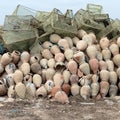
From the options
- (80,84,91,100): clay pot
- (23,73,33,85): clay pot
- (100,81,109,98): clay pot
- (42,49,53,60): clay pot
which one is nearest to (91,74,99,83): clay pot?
(100,81,109,98): clay pot

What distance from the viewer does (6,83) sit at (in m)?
7.50

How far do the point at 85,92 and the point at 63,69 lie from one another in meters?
0.67

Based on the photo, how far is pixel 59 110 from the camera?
630 centimetres

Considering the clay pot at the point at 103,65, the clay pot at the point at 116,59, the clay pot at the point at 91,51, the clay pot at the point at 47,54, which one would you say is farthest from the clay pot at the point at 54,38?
the clay pot at the point at 116,59

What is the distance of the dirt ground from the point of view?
5934 mm

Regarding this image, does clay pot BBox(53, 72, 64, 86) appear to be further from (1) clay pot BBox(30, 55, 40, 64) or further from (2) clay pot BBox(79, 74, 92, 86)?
(1) clay pot BBox(30, 55, 40, 64)

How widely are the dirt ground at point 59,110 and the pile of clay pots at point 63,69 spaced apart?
236 mm

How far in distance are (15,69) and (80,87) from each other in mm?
1279

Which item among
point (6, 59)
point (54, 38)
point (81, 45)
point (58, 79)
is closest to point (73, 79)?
point (58, 79)

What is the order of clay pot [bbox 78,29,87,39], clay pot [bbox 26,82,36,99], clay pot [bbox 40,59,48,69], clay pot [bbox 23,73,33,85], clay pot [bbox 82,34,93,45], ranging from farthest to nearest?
clay pot [bbox 78,29,87,39], clay pot [bbox 82,34,93,45], clay pot [bbox 40,59,48,69], clay pot [bbox 23,73,33,85], clay pot [bbox 26,82,36,99]

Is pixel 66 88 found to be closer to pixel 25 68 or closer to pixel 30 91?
pixel 30 91

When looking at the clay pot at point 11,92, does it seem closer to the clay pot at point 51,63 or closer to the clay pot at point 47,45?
the clay pot at point 51,63

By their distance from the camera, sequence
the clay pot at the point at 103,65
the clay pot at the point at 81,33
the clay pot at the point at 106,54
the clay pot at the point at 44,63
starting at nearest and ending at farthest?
the clay pot at the point at 103,65
the clay pot at the point at 44,63
the clay pot at the point at 106,54
the clay pot at the point at 81,33

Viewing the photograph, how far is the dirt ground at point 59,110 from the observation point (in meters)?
5.93
